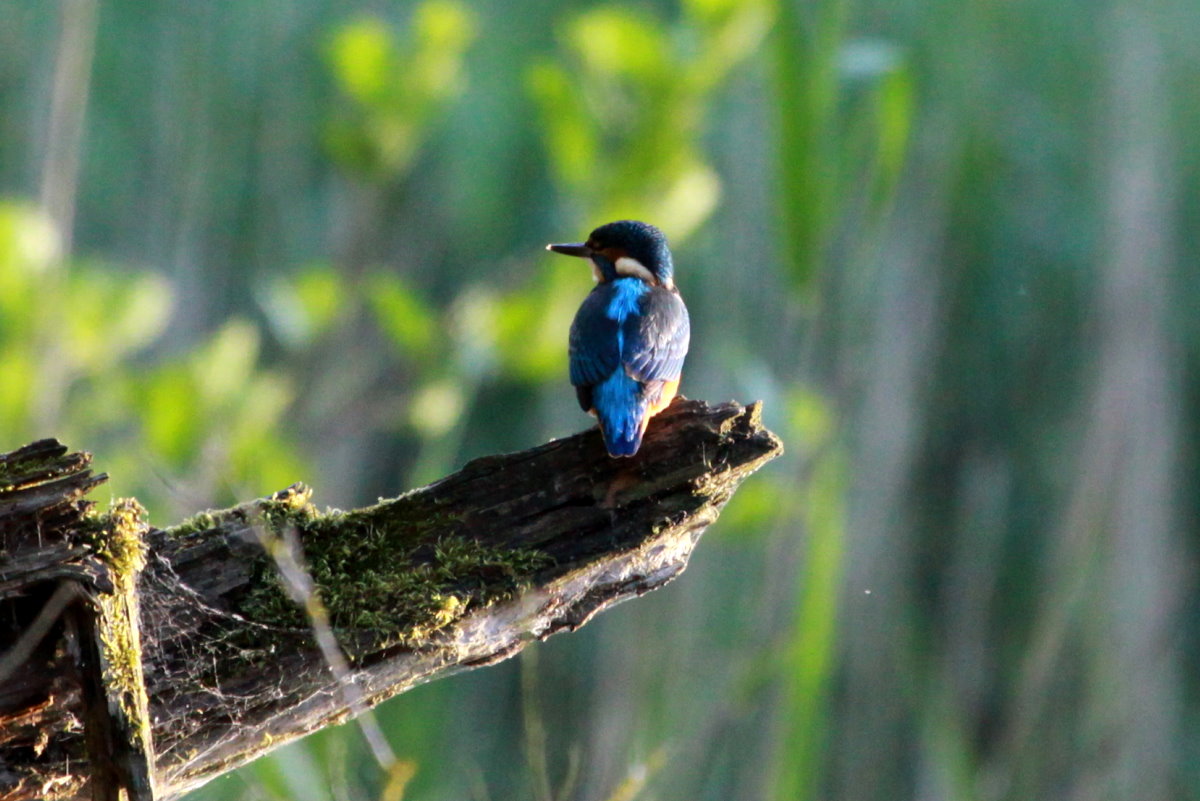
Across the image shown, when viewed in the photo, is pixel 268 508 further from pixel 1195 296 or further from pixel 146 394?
pixel 1195 296

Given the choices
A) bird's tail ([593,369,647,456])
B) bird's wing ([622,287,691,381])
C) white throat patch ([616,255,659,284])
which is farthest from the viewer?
white throat patch ([616,255,659,284])

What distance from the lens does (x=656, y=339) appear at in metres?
2.62

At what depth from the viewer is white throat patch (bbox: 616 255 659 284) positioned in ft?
10.5

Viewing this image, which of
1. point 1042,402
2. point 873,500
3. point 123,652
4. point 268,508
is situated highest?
point 1042,402

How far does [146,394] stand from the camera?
384cm

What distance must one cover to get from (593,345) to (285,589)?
3.47 ft

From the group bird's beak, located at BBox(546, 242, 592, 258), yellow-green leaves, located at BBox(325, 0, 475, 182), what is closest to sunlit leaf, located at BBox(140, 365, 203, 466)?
yellow-green leaves, located at BBox(325, 0, 475, 182)

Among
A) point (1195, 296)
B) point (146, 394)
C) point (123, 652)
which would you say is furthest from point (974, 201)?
point (123, 652)

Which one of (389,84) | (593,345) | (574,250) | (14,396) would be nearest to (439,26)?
(389,84)

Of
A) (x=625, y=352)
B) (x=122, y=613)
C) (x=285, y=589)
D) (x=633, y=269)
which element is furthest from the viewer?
(x=633, y=269)

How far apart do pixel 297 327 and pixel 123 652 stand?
2.47 m

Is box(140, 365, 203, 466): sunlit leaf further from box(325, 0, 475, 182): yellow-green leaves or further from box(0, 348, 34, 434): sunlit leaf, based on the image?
box(325, 0, 475, 182): yellow-green leaves

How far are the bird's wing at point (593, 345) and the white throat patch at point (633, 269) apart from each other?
1.27 feet

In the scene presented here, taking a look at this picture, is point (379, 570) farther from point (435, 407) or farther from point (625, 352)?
point (435, 407)
